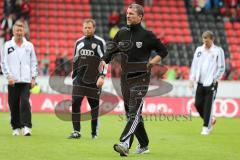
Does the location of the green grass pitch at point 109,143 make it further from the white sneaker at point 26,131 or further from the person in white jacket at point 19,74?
the person in white jacket at point 19,74

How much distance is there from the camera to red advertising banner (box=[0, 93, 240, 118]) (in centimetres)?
2380

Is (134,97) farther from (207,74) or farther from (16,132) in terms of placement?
(207,74)

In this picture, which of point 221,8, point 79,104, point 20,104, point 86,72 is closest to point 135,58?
point 86,72

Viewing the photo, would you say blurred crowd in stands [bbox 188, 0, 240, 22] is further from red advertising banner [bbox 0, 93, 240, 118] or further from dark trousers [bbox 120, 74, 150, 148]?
dark trousers [bbox 120, 74, 150, 148]

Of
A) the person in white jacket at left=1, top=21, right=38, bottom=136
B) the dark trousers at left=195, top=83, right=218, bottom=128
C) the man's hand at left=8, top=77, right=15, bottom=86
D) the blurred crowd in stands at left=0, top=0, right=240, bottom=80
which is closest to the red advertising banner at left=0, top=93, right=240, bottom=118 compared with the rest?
the blurred crowd in stands at left=0, top=0, right=240, bottom=80

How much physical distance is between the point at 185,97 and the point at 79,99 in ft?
36.7

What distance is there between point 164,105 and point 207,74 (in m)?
8.39

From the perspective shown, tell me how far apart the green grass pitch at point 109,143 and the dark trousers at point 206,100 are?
0.41 m

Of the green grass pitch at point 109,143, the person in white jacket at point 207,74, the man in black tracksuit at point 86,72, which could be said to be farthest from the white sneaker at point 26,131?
the person in white jacket at point 207,74

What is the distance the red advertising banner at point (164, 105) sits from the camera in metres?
23.8

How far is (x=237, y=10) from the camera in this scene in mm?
34906

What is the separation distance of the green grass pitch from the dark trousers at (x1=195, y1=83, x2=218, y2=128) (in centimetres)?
41

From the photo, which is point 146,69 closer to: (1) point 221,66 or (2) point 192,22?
(1) point 221,66

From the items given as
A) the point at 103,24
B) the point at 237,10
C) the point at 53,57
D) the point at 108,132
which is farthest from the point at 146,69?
the point at 237,10
